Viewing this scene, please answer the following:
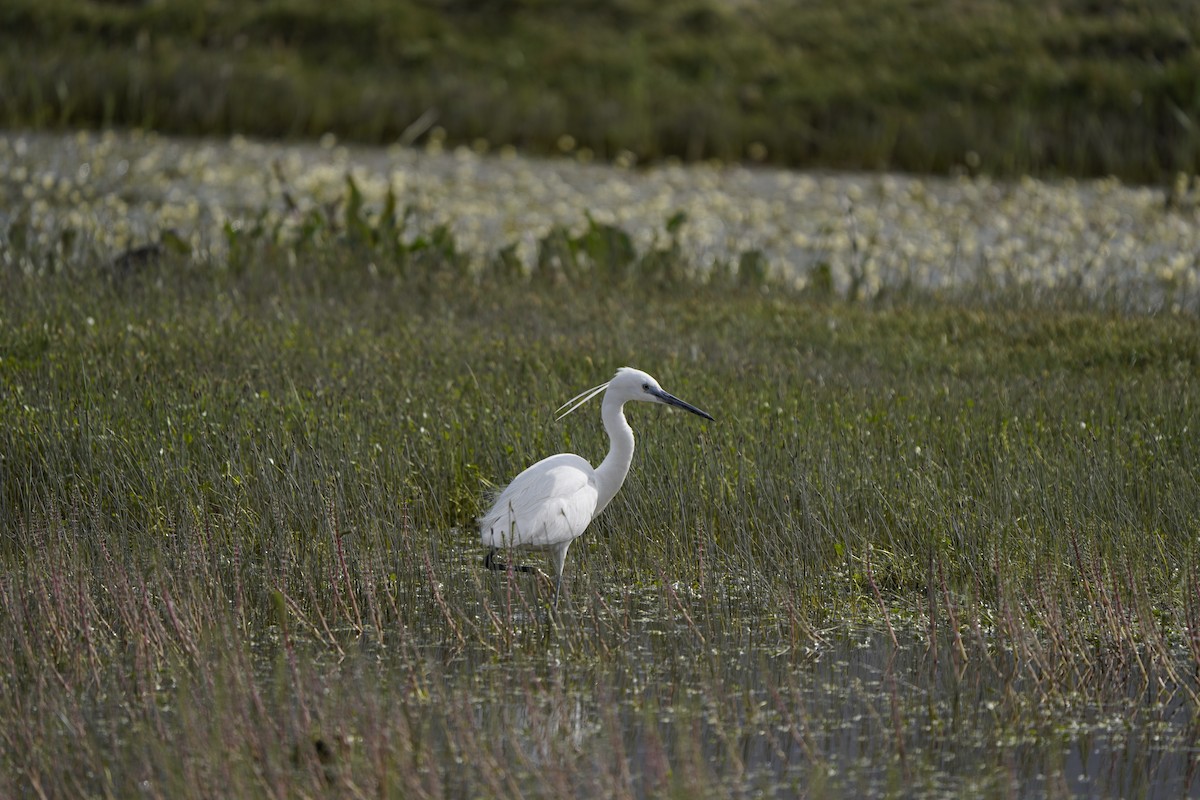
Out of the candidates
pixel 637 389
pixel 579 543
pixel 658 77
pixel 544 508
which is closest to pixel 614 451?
pixel 637 389

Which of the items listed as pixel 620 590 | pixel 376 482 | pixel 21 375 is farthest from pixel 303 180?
pixel 620 590

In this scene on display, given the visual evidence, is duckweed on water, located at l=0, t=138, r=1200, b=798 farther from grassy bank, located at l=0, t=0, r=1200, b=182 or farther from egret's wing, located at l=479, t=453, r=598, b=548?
grassy bank, located at l=0, t=0, r=1200, b=182

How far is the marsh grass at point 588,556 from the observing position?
166 inches

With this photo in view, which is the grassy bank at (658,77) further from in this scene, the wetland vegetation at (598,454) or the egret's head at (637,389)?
the egret's head at (637,389)

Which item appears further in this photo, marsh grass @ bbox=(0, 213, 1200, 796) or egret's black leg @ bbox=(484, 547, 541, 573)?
egret's black leg @ bbox=(484, 547, 541, 573)

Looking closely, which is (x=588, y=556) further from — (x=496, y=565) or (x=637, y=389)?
(x=637, y=389)

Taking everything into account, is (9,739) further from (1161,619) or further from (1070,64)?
(1070,64)

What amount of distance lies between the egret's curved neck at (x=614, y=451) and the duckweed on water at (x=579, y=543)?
0.34 meters

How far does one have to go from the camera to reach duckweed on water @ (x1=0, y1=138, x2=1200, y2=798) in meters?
4.23

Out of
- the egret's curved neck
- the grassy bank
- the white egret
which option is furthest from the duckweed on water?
the grassy bank

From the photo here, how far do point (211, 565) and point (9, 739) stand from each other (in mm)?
1531

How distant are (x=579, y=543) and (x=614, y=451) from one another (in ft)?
2.39

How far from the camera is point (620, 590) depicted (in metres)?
5.76

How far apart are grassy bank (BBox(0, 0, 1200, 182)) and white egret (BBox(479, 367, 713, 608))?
9.51 m
